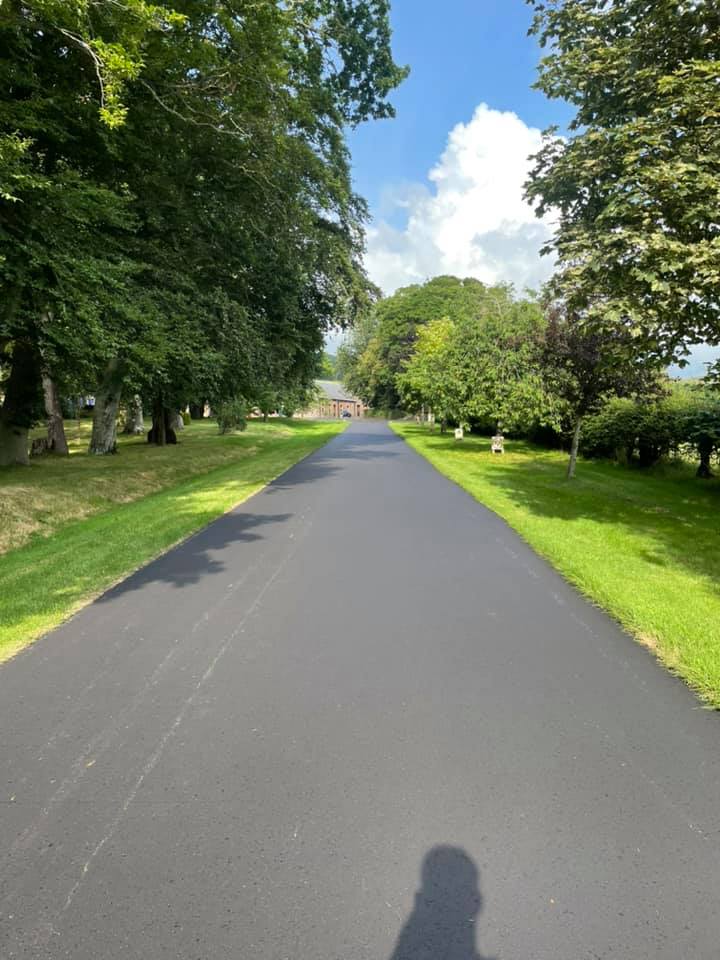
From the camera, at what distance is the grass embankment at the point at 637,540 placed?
4.31 meters

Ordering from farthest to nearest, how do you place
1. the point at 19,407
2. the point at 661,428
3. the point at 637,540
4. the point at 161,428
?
the point at 161,428
the point at 661,428
the point at 19,407
the point at 637,540

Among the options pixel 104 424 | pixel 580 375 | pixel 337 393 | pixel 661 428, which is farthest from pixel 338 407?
pixel 580 375

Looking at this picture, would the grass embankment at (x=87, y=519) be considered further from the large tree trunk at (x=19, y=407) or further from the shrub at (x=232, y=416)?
the shrub at (x=232, y=416)

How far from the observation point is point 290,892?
6.57ft

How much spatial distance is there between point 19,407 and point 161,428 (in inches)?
404

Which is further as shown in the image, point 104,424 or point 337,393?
point 337,393

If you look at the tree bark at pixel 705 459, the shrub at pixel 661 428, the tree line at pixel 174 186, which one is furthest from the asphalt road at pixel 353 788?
the tree bark at pixel 705 459

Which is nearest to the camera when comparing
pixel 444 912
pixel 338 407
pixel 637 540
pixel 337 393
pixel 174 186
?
pixel 444 912

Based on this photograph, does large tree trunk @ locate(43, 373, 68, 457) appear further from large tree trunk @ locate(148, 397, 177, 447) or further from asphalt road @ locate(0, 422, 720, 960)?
asphalt road @ locate(0, 422, 720, 960)

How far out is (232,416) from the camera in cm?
3036

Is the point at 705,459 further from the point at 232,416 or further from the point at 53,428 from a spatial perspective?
the point at 232,416

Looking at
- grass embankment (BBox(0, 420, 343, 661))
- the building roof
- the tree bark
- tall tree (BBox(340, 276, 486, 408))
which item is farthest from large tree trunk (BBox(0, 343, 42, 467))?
the building roof

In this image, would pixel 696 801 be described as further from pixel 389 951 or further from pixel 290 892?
pixel 290 892

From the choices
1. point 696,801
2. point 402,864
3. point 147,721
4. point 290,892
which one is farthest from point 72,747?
point 696,801
